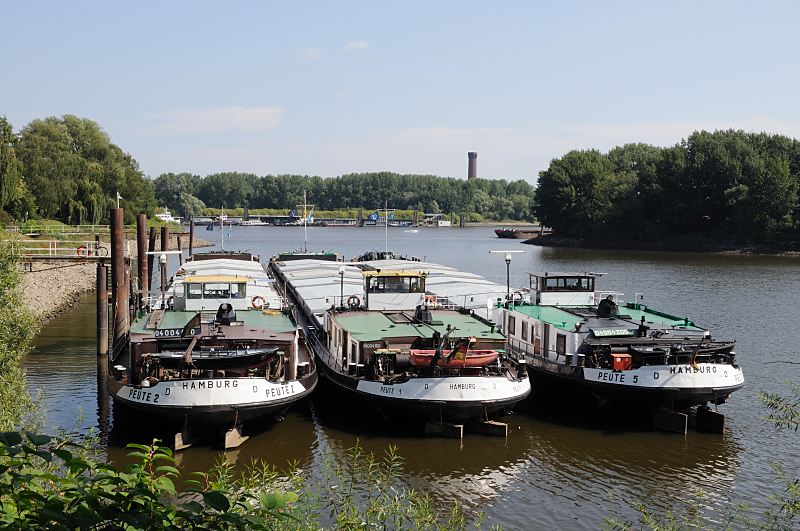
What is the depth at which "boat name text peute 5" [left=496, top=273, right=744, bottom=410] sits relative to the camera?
2341 cm

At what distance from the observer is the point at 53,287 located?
172 feet

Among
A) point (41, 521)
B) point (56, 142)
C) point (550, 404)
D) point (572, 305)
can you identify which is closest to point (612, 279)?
point (572, 305)

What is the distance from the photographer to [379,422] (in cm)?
2428

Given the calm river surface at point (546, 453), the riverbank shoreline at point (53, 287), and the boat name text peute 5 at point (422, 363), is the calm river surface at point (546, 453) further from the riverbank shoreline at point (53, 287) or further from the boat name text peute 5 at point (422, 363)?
the riverbank shoreline at point (53, 287)

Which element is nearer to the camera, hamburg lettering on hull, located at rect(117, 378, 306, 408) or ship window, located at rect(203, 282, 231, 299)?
hamburg lettering on hull, located at rect(117, 378, 306, 408)

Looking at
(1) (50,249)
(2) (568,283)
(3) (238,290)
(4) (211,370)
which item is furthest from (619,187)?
(4) (211,370)

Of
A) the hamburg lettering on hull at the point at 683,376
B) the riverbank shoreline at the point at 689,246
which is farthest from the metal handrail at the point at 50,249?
the riverbank shoreline at the point at 689,246

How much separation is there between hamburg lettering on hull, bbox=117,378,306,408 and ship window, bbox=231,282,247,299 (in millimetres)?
8996

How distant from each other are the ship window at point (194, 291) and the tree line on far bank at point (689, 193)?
96.8 m

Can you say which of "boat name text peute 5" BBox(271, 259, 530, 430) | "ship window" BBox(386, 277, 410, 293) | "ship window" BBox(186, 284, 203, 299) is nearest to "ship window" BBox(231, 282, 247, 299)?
"ship window" BBox(186, 284, 203, 299)

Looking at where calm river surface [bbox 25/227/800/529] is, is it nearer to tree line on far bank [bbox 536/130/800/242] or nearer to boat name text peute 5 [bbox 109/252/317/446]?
boat name text peute 5 [bbox 109/252/317/446]

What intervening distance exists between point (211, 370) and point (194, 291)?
8.33 meters

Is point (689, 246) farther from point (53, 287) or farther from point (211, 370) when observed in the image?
point (211, 370)

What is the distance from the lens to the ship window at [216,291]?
1176 inches
